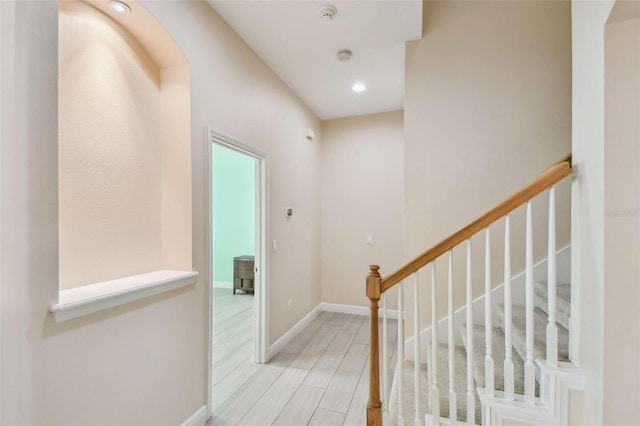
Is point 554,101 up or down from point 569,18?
down

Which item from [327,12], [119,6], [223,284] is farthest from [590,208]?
[223,284]

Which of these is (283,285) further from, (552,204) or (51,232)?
(552,204)

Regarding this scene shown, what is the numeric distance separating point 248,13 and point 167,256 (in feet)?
5.97

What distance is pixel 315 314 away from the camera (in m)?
3.86

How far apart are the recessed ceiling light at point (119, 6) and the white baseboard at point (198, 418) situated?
2426mm

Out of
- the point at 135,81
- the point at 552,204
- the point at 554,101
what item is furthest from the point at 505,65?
the point at 135,81

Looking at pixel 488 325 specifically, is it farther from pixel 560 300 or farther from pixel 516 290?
pixel 516 290

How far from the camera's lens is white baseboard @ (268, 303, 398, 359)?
2859mm

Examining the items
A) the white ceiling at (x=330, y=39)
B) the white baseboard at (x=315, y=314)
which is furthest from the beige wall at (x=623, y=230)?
the white baseboard at (x=315, y=314)

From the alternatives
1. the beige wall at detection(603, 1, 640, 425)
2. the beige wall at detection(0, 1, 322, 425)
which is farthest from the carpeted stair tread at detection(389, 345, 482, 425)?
the beige wall at detection(0, 1, 322, 425)

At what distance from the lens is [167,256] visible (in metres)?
1.78

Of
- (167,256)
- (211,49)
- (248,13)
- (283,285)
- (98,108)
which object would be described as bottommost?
(283,285)

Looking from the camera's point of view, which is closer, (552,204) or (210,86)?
(552,204)

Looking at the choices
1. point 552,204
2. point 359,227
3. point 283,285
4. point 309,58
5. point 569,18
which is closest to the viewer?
point 552,204
